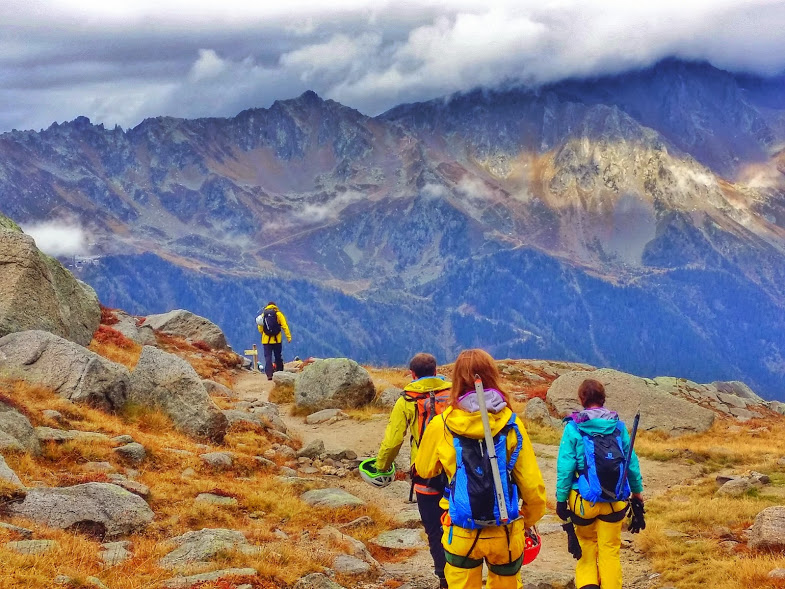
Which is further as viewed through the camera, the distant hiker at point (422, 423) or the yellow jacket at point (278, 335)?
the yellow jacket at point (278, 335)

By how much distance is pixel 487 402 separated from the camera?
8227 millimetres

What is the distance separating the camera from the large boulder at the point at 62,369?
66.9 feet

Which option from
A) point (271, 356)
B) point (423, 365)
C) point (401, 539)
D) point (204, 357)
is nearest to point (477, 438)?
point (423, 365)

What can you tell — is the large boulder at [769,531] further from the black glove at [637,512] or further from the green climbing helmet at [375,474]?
the green climbing helmet at [375,474]

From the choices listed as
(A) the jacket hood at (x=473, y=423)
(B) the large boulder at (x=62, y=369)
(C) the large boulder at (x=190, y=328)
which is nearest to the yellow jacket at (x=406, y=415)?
(A) the jacket hood at (x=473, y=423)

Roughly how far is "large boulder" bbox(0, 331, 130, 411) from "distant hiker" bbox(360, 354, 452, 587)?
12559 millimetres

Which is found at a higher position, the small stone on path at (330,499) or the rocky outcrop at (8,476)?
the rocky outcrop at (8,476)

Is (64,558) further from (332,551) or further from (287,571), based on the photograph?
(332,551)

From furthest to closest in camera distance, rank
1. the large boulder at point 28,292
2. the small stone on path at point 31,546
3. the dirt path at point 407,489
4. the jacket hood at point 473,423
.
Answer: the large boulder at point 28,292 < the dirt path at point 407,489 < the small stone on path at point 31,546 < the jacket hood at point 473,423

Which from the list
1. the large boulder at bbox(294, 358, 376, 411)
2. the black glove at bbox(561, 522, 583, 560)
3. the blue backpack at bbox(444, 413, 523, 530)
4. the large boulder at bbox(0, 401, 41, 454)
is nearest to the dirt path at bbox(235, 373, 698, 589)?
the large boulder at bbox(294, 358, 376, 411)

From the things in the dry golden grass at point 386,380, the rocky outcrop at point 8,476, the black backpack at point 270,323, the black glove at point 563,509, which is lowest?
the dry golden grass at point 386,380

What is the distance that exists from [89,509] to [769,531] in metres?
12.5

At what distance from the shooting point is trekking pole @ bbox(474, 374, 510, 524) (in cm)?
798

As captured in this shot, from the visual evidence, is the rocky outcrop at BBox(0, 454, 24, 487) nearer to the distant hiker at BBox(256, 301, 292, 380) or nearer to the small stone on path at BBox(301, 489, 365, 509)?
the small stone on path at BBox(301, 489, 365, 509)
